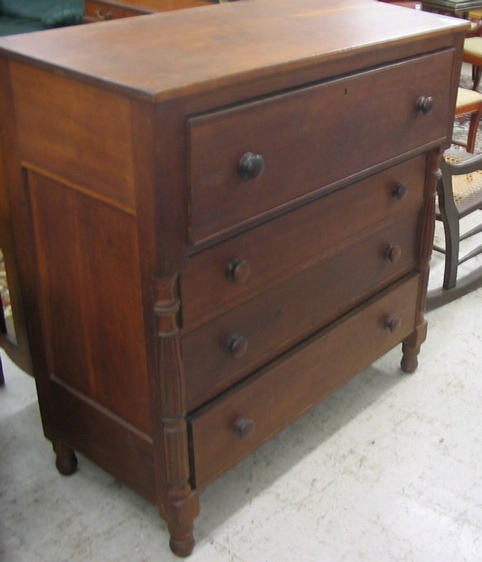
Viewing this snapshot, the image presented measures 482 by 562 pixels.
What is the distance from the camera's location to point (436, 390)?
2055 mm

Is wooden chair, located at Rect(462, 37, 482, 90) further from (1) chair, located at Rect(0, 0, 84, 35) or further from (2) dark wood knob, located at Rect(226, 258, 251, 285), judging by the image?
(2) dark wood knob, located at Rect(226, 258, 251, 285)

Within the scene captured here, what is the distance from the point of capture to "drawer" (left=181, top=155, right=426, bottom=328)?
4.37ft

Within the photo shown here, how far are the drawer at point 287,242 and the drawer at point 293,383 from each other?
0.22 m

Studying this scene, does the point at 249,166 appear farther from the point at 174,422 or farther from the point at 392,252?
the point at 392,252

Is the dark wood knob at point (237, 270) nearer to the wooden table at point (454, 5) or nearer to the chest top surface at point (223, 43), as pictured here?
the chest top surface at point (223, 43)

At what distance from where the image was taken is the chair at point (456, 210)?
2.29m

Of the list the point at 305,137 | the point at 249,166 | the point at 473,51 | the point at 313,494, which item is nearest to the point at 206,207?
the point at 249,166

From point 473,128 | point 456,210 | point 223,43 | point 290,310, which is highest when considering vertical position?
point 223,43

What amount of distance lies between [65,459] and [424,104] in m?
1.12

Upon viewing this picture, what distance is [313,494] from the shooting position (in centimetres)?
171

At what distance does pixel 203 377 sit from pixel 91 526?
47 centimetres

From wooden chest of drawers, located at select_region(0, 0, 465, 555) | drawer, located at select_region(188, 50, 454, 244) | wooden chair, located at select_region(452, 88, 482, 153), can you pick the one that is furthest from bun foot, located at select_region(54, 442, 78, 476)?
wooden chair, located at select_region(452, 88, 482, 153)

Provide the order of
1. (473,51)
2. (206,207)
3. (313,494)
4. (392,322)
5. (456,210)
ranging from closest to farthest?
(206,207) → (313,494) → (392,322) → (456,210) → (473,51)

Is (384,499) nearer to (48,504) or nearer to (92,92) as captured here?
(48,504)
